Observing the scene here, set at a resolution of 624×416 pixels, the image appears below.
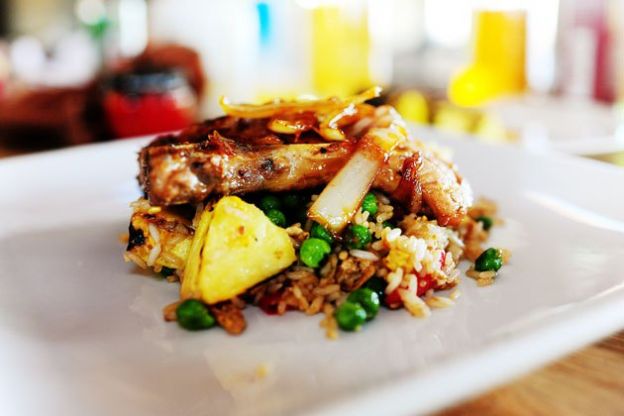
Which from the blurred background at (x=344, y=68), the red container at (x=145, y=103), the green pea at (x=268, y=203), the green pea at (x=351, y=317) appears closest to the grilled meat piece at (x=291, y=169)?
the green pea at (x=268, y=203)

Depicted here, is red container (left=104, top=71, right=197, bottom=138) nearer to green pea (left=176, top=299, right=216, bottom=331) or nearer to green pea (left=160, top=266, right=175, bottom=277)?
green pea (left=160, top=266, right=175, bottom=277)

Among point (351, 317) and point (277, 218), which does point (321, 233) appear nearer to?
point (277, 218)

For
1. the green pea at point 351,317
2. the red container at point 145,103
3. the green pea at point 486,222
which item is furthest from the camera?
the red container at point 145,103

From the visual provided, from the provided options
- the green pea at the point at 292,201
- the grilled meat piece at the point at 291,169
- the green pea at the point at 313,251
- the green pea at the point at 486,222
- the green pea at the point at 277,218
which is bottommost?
the green pea at the point at 486,222

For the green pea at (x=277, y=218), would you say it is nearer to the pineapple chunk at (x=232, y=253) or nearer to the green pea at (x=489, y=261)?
the pineapple chunk at (x=232, y=253)

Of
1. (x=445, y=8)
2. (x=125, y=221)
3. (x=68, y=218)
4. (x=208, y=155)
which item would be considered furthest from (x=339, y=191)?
(x=445, y=8)

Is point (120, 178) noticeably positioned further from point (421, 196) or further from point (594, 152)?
point (594, 152)

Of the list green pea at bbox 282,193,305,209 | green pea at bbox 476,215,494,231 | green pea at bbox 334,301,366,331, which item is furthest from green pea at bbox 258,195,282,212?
green pea at bbox 476,215,494,231

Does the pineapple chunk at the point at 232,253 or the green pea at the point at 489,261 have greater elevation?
the pineapple chunk at the point at 232,253
